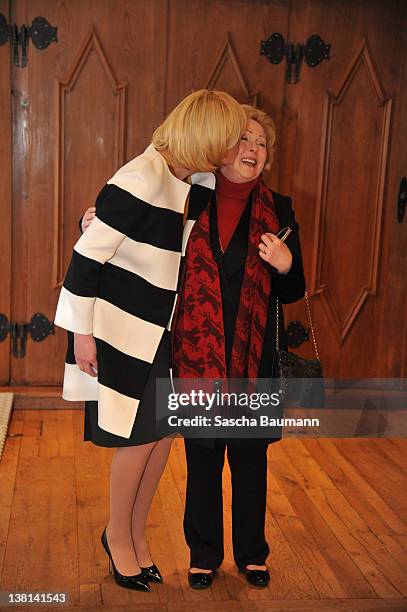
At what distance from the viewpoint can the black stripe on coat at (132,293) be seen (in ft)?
7.24

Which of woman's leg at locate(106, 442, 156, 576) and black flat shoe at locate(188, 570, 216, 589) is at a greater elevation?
woman's leg at locate(106, 442, 156, 576)

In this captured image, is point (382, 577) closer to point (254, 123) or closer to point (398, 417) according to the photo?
point (254, 123)

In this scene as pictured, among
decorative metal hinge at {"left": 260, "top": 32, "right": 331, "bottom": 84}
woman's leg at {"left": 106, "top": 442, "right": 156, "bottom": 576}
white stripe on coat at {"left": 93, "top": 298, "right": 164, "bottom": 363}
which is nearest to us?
white stripe on coat at {"left": 93, "top": 298, "right": 164, "bottom": 363}

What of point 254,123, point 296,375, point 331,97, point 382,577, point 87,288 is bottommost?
point 382,577

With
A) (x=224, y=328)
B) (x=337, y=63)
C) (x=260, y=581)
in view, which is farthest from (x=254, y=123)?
(x=337, y=63)

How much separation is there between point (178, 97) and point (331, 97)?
70cm

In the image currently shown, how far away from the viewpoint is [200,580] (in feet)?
7.89

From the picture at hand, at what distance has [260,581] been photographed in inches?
95.1

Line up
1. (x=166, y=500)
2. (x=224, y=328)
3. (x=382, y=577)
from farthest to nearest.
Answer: (x=166, y=500) < (x=382, y=577) < (x=224, y=328)

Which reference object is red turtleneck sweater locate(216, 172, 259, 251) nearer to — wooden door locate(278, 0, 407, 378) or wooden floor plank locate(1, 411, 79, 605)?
wooden floor plank locate(1, 411, 79, 605)

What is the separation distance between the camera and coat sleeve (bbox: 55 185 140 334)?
2123mm

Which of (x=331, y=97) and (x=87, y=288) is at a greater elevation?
(x=331, y=97)

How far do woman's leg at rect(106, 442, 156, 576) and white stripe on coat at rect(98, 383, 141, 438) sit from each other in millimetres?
75

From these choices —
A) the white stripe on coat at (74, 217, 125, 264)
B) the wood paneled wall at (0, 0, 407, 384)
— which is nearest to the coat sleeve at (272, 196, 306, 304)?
the white stripe on coat at (74, 217, 125, 264)
